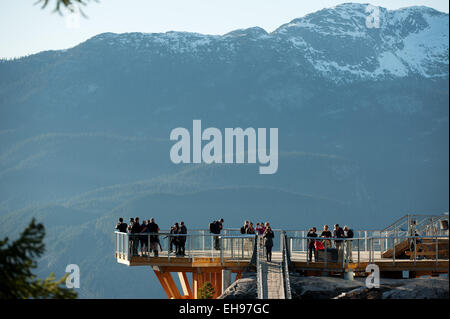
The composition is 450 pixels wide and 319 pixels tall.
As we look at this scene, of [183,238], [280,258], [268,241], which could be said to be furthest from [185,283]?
[268,241]

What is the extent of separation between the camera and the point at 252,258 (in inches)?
1077

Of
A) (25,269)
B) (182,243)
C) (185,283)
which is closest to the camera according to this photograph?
(25,269)

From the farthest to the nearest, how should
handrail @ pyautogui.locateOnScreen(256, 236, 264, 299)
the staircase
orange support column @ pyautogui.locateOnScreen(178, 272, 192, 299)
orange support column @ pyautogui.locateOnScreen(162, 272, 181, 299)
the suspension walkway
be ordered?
orange support column @ pyautogui.locateOnScreen(178, 272, 192, 299), orange support column @ pyautogui.locateOnScreen(162, 272, 181, 299), the staircase, the suspension walkway, handrail @ pyautogui.locateOnScreen(256, 236, 264, 299)

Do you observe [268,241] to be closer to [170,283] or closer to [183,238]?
[183,238]

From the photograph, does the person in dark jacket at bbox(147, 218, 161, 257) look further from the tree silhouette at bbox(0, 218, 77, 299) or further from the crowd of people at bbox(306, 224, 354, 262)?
the tree silhouette at bbox(0, 218, 77, 299)

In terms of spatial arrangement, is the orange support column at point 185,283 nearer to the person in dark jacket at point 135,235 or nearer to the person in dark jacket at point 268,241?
the person in dark jacket at point 135,235

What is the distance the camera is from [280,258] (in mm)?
28656

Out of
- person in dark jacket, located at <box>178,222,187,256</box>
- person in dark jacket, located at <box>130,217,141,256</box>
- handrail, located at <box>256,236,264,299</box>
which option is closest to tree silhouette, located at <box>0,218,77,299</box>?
handrail, located at <box>256,236,264,299</box>

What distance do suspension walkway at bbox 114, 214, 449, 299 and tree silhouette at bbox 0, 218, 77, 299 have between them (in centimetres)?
1474

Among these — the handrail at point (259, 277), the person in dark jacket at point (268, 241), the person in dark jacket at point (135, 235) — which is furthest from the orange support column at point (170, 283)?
the person in dark jacket at point (268, 241)

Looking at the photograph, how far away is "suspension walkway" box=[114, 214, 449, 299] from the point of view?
2656 centimetres

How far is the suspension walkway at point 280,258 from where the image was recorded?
26562mm

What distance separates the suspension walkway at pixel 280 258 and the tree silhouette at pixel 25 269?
48.4ft

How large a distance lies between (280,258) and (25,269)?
19.8 meters
